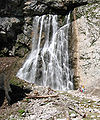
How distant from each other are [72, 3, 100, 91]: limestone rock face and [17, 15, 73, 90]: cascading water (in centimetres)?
161

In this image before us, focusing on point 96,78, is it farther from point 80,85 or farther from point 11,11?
point 11,11

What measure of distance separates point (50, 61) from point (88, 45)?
5.03 meters

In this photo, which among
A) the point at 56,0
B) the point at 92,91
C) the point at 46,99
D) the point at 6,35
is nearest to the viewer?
the point at 46,99

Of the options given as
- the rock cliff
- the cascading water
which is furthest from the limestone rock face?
the cascading water

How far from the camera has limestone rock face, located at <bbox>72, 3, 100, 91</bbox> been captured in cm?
1562

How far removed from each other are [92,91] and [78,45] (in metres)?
5.92

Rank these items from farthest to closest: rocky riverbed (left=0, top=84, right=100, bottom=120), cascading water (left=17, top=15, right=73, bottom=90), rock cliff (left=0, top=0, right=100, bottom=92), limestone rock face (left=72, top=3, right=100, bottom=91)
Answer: cascading water (left=17, top=15, right=73, bottom=90), rock cliff (left=0, top=0, right=100, bottom=92), limestone rock face (left=72, top=3, right=100, bottom=91), rocky riverbed (left=0, top=84, right=100, bottom=120)

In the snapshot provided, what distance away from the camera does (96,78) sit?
1514cm

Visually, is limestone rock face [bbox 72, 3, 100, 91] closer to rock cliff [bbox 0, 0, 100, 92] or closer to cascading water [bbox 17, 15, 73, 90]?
rock cliff [bbox 0, 0, 100, 92]

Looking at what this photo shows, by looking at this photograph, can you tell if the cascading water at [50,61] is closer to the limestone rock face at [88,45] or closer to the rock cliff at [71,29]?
the rock cliff at [71,29]

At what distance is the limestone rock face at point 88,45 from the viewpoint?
1562cm

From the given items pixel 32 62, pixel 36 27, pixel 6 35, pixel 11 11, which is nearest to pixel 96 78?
pixel 32 62

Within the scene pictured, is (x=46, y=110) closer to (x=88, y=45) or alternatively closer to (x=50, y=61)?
(x=50, y=61)

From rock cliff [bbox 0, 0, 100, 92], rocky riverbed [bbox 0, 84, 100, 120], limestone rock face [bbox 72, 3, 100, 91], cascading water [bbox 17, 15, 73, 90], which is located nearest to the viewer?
rocky riverbed [bbox 0, 84, 100, 120]
